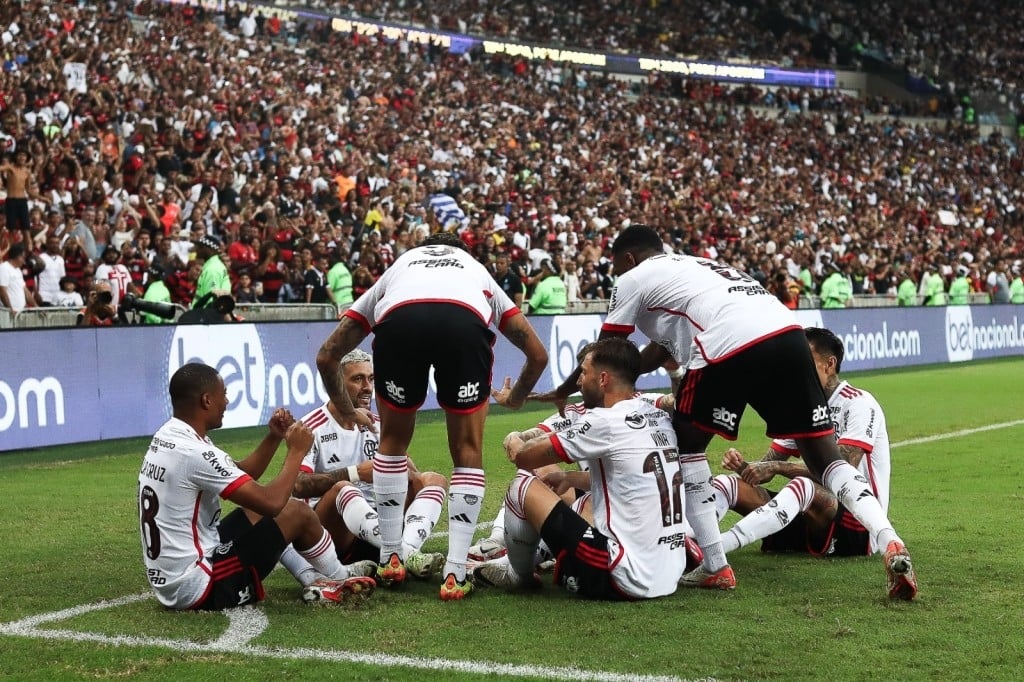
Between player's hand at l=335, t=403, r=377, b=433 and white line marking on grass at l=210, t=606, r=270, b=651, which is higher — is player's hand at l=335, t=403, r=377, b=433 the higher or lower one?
the higher one

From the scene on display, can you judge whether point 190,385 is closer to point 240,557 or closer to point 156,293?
point 240,557

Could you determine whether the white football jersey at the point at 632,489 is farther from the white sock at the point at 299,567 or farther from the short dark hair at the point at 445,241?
the white sock at the point at 299,567

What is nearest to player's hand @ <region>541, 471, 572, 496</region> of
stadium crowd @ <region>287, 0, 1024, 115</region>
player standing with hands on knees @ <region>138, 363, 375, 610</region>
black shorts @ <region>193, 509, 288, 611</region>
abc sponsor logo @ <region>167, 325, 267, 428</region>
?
player standing with hands on knees @ <region>138, 363, 375, 610</region>

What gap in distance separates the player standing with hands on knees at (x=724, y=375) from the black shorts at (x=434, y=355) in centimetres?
66

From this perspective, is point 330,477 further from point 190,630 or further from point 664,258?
point 664,258

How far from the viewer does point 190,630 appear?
592 centimetres

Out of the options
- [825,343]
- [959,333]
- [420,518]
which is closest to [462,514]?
[420,518]

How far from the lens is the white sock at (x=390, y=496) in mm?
6730

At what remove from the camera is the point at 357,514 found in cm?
714

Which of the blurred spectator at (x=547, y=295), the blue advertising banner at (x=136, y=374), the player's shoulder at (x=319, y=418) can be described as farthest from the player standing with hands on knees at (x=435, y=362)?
the blurred spectator at (x=547, y=295)

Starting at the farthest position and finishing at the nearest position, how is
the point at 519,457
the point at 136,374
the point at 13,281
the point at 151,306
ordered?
1. the point at 13,281
2. the point at 136,374
3. the point at 151,306
4. the point at 519,457

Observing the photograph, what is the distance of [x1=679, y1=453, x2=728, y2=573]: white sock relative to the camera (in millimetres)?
6820

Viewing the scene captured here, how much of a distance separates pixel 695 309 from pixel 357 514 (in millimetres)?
2166

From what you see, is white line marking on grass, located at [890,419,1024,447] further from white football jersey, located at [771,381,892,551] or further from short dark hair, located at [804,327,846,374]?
short dark hair, located at [804,327,846,374]
